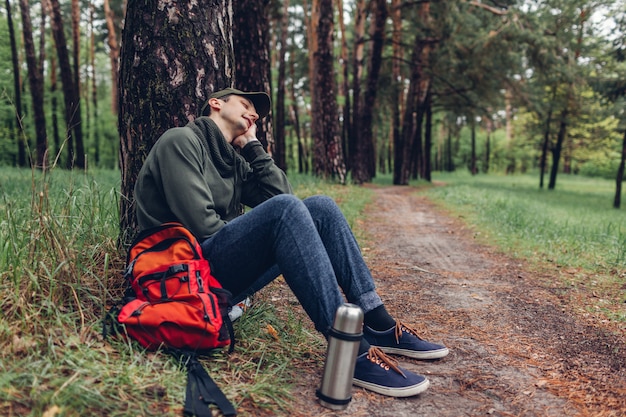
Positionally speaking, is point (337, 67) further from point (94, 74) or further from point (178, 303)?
point (178, 303)

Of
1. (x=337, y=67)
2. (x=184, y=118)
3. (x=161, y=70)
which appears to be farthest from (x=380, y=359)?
(x=337, y=67)

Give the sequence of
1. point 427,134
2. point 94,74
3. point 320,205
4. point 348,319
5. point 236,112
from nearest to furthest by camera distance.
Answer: point 348,319, point 320,205, point 236,112, point 427,134, point 94,74

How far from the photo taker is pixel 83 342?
2213 mm

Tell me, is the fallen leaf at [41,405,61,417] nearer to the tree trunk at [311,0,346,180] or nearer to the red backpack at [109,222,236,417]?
the red backpack at [109,222,236,417]

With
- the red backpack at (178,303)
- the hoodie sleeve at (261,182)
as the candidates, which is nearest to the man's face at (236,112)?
the hoodie sleeve at (261,182)

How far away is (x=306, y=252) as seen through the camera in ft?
7.93

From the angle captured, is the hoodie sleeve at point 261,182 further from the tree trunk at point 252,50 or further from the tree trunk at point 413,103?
the tree trunk at point 413,103

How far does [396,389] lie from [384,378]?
3.2 inches

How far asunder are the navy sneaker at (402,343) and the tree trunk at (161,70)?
72.1 inches

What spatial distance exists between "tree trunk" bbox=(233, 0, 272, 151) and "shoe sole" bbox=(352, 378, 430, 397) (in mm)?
4459

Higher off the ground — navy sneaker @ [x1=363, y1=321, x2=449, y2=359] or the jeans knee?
the jeans knee

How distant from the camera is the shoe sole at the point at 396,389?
2.44 metres

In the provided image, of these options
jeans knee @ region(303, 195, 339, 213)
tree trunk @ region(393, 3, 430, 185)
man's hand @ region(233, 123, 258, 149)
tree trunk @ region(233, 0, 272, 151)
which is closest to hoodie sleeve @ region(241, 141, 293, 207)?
man's hand @ region(233, 123, 258, 149)

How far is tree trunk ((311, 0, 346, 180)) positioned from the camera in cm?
1280
